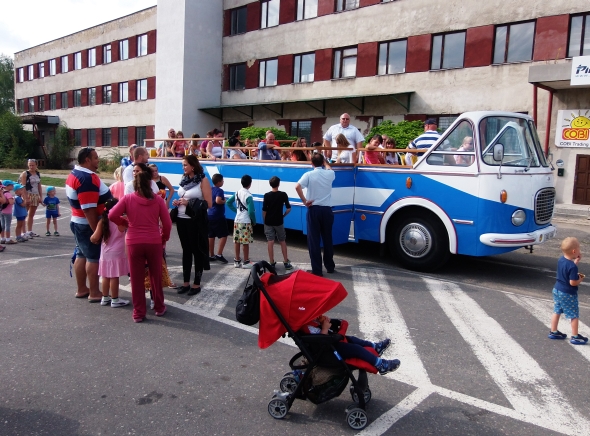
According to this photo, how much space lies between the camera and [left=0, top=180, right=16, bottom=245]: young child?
33.5 feet

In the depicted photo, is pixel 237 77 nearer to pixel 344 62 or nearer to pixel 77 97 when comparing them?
pixel 344 62

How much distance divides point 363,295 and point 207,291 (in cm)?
219

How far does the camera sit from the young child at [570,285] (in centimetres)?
526

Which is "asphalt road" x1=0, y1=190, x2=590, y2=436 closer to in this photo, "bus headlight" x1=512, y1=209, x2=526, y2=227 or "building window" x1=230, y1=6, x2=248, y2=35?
"bus headlight" x1=512, y1=209, x2=526, y2=227

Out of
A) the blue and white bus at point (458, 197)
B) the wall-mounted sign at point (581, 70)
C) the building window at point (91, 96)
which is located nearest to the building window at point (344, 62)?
the wall-mounted sign at point (581, 70)

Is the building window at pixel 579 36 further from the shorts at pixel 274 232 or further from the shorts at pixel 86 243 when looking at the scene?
the shorts at pixel 86 243

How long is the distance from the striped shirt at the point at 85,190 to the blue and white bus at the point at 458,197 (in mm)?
4373

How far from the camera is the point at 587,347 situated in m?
5.28

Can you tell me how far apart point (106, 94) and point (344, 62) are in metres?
23.6

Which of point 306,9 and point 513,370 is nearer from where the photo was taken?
point 513,370

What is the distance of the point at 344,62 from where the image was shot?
25312 millimetres

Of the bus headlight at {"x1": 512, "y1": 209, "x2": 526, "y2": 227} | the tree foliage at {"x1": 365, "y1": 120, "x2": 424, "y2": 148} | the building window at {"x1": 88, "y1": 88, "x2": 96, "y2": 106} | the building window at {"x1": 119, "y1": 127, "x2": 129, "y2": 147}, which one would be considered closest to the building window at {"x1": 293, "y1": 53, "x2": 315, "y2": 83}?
the tree foliage at {"x1": 365, "y1": 120, "x2": 424, "y2": 148}

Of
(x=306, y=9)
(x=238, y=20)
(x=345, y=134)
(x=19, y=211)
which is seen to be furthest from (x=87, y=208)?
(x=238, y=20)

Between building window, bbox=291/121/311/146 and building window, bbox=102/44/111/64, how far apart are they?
67.4ft
